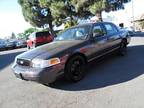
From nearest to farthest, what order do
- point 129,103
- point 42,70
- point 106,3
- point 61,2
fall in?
point 129,103
point 42,70
point 106,3
point 61,2

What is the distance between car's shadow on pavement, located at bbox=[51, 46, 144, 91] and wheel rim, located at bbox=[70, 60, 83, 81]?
178 mm

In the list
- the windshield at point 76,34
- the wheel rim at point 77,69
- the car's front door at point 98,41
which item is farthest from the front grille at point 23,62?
the car's front door at point 98,41

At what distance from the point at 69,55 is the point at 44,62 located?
30.7 inches

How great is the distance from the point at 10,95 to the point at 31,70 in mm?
949

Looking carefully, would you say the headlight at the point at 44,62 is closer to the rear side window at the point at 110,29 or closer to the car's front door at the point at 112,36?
the car's front door at the point at 112,36

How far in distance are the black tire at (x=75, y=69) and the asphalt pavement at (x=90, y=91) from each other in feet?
0.55

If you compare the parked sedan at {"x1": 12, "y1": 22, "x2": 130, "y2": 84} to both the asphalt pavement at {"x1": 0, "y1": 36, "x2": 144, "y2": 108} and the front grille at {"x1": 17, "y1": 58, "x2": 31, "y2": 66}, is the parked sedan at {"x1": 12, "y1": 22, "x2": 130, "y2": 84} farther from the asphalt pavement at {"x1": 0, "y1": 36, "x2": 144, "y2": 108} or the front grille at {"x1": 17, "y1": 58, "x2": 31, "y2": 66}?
the asphalt pavement at {"x1": 0, "y1": 36, "x2": 144, "y2": 108}

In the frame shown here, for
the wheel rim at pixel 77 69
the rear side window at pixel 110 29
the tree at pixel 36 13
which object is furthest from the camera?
the tree at pixel 36 13

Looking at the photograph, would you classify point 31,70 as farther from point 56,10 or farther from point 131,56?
point 56,10

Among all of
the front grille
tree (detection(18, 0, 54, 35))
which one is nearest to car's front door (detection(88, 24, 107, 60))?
the front grille

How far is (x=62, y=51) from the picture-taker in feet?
19.9

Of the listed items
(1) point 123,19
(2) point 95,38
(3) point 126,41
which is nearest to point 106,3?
(3) point 126,41

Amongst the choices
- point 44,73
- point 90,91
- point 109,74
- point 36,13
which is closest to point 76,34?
point 109,74

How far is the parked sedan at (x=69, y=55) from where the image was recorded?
570cm
